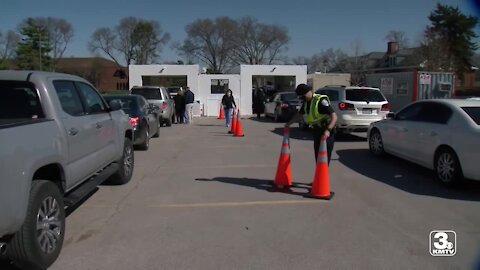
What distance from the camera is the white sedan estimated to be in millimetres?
7387

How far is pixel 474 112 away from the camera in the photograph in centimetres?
789

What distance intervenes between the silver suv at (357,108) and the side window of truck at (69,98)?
9.67 metres

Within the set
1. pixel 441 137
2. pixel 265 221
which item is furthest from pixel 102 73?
pixel 265 221

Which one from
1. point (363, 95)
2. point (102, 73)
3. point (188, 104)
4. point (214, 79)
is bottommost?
point (188, 104)

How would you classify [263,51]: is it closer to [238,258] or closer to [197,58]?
[197,58]

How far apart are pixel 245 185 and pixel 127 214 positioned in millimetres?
2371

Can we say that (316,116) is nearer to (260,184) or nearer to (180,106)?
(260,184)

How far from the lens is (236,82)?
95.9 ft

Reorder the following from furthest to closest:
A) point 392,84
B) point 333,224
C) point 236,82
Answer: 1. point 236,82
2. point 392,84
3. point 333,224

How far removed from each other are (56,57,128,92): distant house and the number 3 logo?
7068cm

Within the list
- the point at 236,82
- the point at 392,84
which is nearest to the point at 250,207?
the point at 392,84

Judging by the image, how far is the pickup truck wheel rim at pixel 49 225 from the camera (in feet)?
14.3

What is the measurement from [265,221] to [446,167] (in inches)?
143

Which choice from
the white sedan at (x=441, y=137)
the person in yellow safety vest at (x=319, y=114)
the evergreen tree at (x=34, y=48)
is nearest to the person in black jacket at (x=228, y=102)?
the white sedan at (x=441, y=137)
